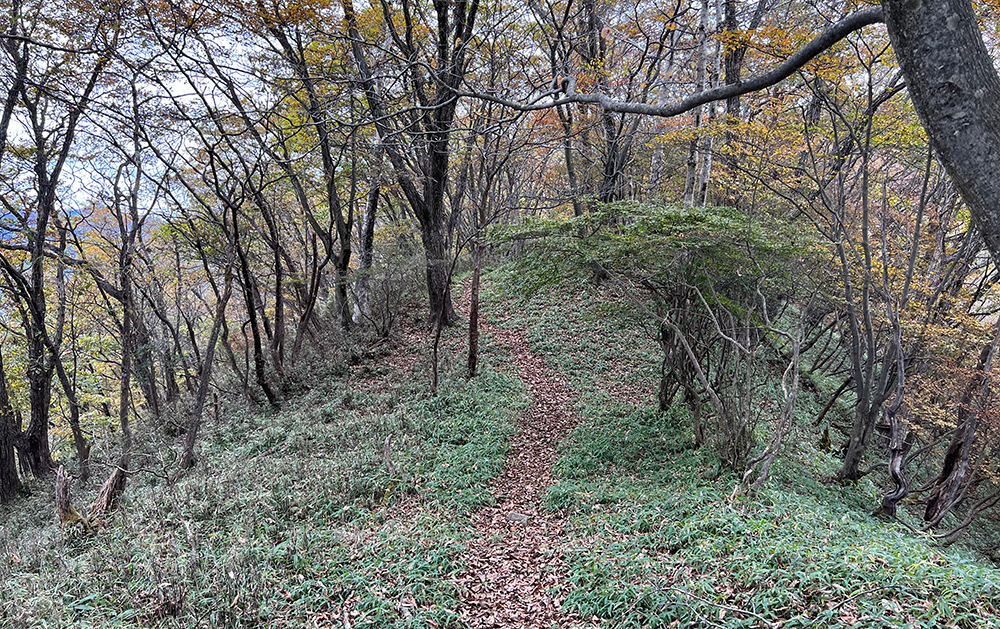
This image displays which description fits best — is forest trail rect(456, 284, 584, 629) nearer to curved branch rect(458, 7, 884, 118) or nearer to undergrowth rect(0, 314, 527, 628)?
undergrowth rect(0, 314, 527, 628)

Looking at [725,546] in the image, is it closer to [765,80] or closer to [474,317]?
[765,80]

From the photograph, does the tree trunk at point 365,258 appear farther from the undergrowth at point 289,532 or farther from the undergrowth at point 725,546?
the undergrowth at point 725,546

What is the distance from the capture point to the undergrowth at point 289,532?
4.20 meters

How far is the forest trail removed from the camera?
4430 millimetres

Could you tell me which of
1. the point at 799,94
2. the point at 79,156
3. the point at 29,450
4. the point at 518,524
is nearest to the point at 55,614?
the point at 518,524

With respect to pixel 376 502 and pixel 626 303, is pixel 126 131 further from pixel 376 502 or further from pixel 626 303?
pixel 626 303

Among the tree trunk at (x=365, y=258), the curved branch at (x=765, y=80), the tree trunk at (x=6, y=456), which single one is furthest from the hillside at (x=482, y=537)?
the tree trunk at (x=365, y=258)

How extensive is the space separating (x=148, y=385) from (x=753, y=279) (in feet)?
50.7

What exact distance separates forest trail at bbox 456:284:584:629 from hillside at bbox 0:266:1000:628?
0.09ft

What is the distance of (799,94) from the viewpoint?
30.9ft

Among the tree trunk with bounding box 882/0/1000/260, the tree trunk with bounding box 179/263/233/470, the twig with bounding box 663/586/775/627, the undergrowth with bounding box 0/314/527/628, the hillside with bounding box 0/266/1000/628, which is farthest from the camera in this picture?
the tree trunk with bounding box 179/263/233/470

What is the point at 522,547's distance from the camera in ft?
18.1

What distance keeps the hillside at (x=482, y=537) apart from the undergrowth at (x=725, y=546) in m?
0.02

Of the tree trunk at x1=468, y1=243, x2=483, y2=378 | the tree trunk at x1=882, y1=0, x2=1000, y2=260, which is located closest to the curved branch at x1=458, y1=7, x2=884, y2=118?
the tree trunk at x1=882, y1=0, x2=1000, y2=260
